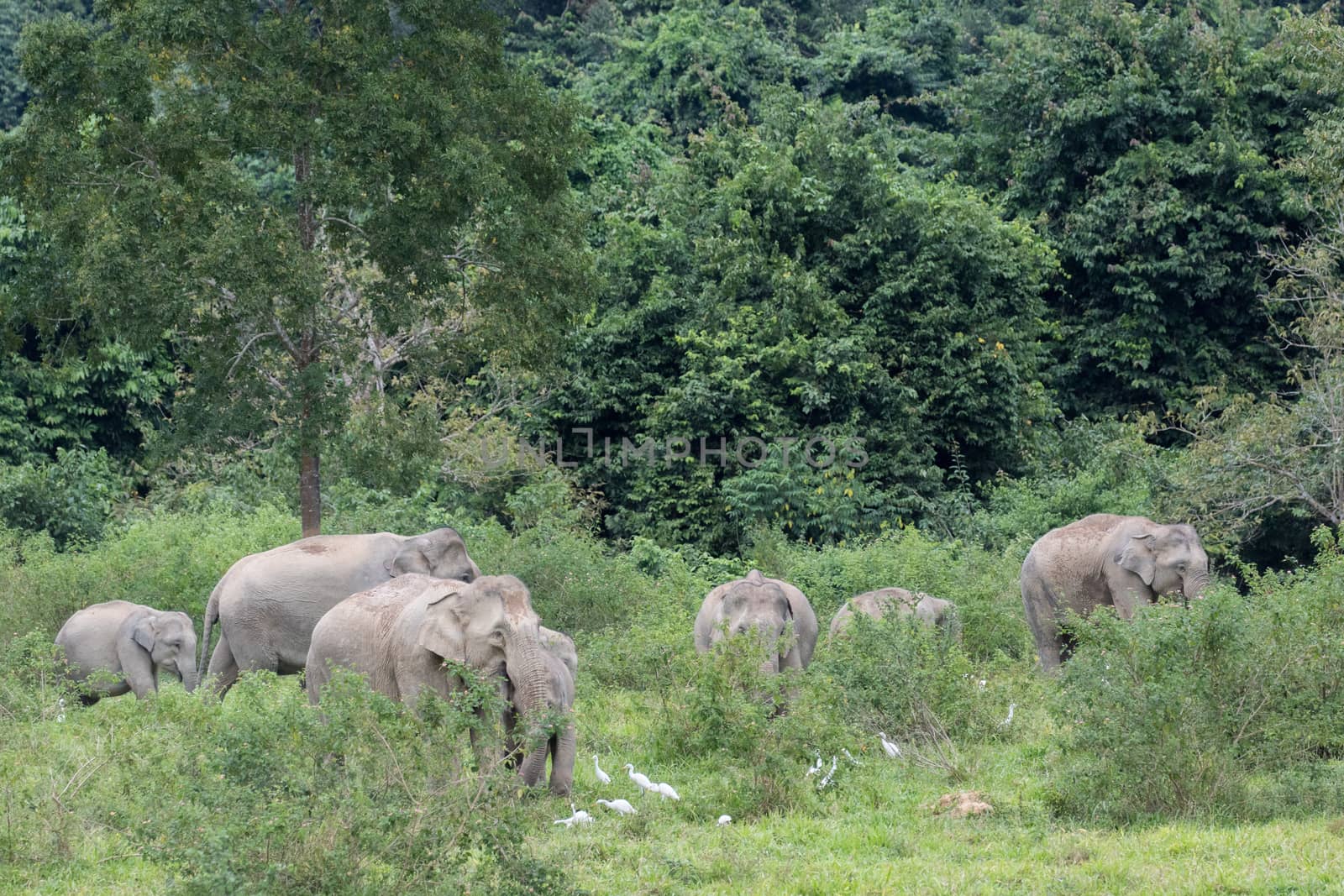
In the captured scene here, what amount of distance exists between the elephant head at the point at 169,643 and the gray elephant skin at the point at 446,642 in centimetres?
393

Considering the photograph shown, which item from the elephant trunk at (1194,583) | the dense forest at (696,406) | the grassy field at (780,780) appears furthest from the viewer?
the elephant trunk at (1194,583)

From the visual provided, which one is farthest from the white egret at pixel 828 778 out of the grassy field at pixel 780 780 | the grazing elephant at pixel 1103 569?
the grazing elephant at pixel 1103 569

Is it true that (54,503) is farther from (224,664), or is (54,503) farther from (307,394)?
(224,664)

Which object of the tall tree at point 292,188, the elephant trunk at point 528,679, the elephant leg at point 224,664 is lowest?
the elephant leg at point 224,664

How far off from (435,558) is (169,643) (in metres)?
2.45

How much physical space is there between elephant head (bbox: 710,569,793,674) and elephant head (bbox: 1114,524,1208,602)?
120 inches

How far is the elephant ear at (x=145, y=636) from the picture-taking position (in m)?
12.5

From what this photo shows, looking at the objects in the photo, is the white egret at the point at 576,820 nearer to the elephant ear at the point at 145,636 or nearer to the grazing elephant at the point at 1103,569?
the grazing elephant at the point at 1103,569

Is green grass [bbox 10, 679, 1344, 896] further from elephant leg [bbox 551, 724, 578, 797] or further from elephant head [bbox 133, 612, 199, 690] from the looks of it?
elephant head [bbox 133, 612, 199, 690]

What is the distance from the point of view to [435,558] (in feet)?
38.6

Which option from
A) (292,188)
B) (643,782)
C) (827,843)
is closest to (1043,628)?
(643,782)

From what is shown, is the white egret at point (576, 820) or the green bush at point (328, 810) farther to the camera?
the white egret at point (576, 820)

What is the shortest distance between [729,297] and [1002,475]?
4.45m

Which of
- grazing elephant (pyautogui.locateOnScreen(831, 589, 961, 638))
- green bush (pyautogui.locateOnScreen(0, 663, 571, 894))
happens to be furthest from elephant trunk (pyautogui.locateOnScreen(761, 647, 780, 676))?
green bush (pyautogui.locateOnScreen(0, 663, 571, 894))
